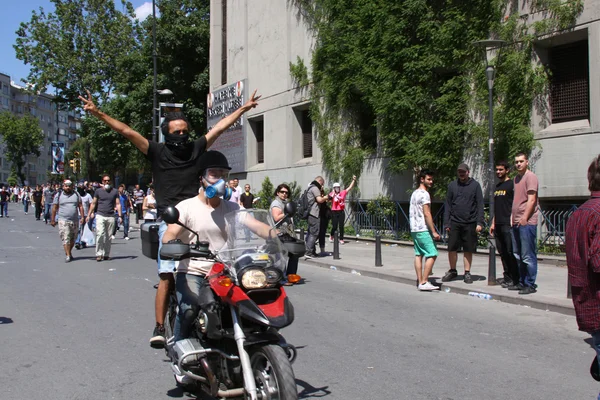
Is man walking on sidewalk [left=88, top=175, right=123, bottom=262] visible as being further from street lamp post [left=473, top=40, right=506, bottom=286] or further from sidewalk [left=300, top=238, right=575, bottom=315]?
street lamp post [left=473, top=40, right=506, bottom=286]

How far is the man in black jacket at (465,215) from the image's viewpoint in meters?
10.2

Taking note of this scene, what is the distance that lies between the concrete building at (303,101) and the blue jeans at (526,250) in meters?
5.15

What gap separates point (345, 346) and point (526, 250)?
160 inches

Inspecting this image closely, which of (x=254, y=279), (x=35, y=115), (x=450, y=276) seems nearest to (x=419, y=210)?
(x=450, y=276)

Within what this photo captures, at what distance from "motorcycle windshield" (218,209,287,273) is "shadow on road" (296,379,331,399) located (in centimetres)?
131

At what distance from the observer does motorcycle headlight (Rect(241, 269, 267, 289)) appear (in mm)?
3744

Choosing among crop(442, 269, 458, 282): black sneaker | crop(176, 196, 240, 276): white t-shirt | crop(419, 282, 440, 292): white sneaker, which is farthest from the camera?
crop(442, 269, 458, 282): black sneaker

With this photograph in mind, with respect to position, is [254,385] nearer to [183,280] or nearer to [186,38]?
[183,280]

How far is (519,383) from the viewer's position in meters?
5.15

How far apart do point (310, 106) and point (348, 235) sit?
17.8 ft

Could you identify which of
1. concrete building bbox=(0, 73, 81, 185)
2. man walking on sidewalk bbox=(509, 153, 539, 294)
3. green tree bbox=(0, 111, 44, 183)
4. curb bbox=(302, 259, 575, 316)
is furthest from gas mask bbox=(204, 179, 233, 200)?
concrete building bbox=(0, 73, 81, 185)

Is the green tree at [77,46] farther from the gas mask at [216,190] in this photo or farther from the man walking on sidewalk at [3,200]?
the gas mask at [216,190]

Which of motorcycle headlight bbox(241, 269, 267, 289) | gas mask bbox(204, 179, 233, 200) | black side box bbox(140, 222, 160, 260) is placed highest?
gas mask bbox(204, 179, 233, 200)

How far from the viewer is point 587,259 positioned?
3.53m
